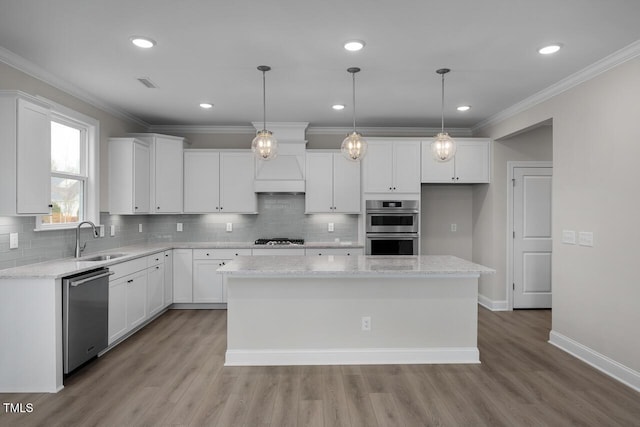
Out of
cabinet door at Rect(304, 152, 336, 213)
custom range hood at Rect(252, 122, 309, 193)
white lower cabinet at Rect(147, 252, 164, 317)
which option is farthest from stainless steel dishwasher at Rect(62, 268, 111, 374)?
cabinet door at Rect(304, 152, 336, 213)

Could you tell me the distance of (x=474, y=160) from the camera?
17.5 ft

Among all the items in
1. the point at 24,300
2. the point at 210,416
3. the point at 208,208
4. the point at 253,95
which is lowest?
the point at 210,416

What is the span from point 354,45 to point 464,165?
304 cm

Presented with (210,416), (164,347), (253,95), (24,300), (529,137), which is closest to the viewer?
(210,416)

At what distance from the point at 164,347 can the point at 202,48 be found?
2902mm

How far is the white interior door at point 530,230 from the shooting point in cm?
523

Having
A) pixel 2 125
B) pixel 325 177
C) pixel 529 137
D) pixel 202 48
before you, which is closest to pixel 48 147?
pixel 2 125

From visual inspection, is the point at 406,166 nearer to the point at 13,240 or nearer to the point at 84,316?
the point at 84,316

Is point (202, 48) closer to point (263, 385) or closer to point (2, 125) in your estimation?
point (2, 125)

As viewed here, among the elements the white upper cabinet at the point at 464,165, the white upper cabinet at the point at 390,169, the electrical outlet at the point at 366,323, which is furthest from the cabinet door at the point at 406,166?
the electrical outlet at the point at 366,323

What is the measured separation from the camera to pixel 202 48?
10.0 ft

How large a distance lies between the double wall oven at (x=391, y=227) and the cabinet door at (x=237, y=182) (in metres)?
1.75

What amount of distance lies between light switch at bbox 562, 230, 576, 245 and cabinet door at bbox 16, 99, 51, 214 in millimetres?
4863

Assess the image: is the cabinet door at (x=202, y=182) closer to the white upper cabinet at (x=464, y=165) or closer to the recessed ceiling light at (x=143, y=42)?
the recessed ceiling light at (x=143, y=42)
